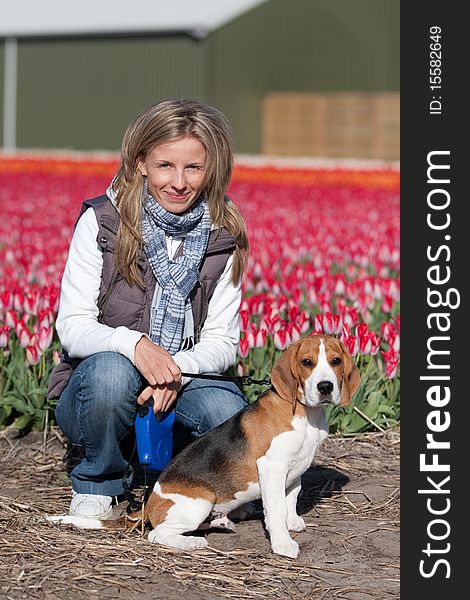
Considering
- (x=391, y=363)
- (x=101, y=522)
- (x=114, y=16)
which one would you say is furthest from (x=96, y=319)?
(x=114, y=16)

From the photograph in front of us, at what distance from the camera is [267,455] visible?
422cm

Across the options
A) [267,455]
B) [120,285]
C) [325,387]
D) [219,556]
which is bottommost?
[219,556]

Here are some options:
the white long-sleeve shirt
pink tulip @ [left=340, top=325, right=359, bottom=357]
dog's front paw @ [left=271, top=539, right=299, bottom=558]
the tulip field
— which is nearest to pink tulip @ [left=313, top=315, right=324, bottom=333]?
the tulip field

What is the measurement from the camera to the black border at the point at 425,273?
3852 millimetres

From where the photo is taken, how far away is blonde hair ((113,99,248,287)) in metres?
4.67

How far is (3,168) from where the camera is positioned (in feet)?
93.0

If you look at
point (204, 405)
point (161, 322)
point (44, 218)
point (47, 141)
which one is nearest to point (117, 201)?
point (161, 322)

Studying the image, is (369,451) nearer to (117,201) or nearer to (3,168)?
(117,201)

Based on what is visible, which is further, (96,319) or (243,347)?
(243,347)

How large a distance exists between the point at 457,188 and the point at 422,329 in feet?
1.83

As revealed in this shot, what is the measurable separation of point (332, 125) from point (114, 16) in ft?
27.6

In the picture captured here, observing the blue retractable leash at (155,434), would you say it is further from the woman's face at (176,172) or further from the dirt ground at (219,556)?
the woman's face at (176,172)

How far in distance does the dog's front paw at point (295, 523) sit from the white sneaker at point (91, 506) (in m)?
0.74

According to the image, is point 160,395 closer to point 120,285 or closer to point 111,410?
point 111,410
